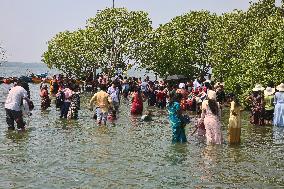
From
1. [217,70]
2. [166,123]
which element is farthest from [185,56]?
[166,123]

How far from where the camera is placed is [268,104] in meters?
23.5

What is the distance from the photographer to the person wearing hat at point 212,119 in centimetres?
1584

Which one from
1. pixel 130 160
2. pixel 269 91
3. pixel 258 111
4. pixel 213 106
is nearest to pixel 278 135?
pixel 258 111

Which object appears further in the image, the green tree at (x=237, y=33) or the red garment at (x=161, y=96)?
the green tree at (x=237, y=33)

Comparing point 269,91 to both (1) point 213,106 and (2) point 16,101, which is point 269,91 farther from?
(2) point 16,101

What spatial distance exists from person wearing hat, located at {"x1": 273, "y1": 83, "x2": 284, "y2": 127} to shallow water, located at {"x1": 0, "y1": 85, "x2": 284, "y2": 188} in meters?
2.25

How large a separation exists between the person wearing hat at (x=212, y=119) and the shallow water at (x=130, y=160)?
0.32 m

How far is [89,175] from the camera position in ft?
37.6

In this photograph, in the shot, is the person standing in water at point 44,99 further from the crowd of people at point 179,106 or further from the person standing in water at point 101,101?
the person standing in water at point 101,101

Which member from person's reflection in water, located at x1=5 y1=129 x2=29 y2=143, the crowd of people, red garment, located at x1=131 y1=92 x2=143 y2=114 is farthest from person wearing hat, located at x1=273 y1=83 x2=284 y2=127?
person's reflection in water, located at x1=5 y1=129 x2=29 y2=143

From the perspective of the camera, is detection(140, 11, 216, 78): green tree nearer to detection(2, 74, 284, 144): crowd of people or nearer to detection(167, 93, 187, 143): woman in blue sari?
detection(2, 74, 284, 144): crowd of people

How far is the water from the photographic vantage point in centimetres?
1096

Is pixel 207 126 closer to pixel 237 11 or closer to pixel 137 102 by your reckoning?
pixel 137 102

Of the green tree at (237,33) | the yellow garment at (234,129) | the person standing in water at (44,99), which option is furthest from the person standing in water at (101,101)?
the green tree at (237,33)
